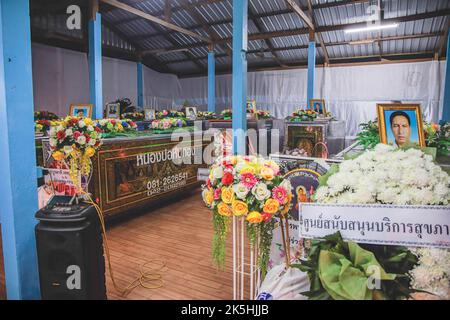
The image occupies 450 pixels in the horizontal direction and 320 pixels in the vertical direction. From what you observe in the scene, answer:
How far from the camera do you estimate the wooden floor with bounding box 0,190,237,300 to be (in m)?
2.75

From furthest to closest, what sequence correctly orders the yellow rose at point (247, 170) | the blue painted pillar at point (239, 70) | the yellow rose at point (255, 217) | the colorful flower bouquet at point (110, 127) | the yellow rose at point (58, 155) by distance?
the blue painted pillar at point (239, 70)
the colorful flower bouquet at point (110, 127)
the yellow rose at point (58, 155)
the yellow rose at point (247, 170)
the yellow rose at point (255, 217)

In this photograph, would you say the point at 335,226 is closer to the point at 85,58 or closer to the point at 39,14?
the point at 39,14

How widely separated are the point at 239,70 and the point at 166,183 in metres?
2.27

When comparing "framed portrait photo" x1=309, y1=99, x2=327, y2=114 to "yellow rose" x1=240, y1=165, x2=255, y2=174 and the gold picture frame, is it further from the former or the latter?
"yellow rose" x1=240, y1=165, x2=255, y2=174

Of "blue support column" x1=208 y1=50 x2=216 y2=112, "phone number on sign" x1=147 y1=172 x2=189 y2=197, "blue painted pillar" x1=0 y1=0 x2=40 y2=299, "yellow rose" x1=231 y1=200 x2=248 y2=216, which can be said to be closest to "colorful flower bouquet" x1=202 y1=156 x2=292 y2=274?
"yellow rose" x1=231 y1=200 x2=248 y2=216

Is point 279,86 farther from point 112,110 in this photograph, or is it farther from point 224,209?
point 224,209

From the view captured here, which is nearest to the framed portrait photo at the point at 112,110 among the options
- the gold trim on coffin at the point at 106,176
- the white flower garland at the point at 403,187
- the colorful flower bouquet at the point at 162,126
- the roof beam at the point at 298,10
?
the colorful flower bouquet at the point at 162,126

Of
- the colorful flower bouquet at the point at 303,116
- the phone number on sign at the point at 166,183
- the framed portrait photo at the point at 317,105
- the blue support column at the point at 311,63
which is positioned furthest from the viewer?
the blue support column at the point at 311,63

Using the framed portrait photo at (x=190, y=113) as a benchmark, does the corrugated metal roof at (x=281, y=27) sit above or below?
above

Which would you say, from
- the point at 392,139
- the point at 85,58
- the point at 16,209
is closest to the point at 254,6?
the point at 85,58

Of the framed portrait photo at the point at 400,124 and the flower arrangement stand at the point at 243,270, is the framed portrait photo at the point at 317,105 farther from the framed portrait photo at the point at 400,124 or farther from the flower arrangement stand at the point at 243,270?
the framed portrait photo at the point at 400,124

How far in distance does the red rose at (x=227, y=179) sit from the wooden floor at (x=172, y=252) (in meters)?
1.37

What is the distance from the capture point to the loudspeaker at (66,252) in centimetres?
211

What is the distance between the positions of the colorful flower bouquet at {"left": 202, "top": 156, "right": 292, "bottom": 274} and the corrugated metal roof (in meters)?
10.5
